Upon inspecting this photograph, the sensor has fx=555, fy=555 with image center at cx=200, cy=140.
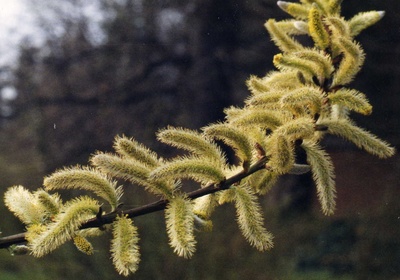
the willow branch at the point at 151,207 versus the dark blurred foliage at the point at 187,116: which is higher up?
the dark blurred foliage at the point at 187,116

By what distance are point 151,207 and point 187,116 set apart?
2588mm

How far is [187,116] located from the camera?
2891 millimetres

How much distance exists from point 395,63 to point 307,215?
34.9 inches

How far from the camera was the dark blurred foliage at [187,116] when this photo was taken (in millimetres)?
2615

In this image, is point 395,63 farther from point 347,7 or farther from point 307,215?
point 307,215

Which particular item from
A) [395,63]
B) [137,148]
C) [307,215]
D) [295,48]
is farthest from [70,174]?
[395,63]

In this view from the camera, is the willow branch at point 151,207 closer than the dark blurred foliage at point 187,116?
Yes

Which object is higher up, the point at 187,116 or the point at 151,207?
the point at 187,116

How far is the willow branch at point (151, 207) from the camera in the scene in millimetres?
308

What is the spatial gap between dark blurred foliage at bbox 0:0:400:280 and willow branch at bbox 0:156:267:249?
2260mm

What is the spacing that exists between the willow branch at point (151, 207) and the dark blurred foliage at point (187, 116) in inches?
89.0

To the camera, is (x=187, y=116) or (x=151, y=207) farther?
(x=187, y=116)

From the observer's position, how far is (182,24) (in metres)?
3.03

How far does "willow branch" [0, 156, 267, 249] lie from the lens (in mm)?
308
